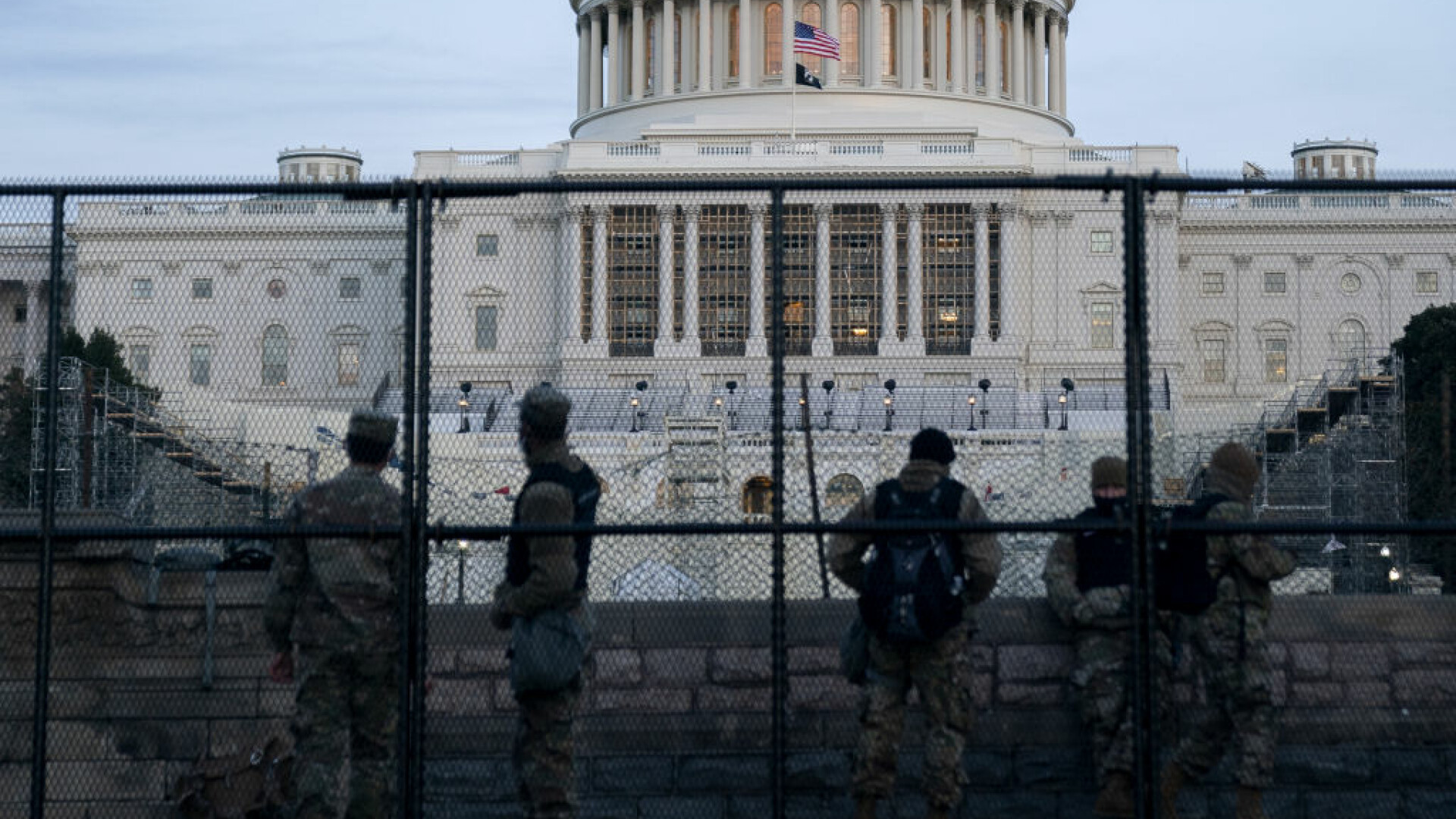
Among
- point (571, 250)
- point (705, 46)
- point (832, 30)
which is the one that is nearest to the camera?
point (571, 250)

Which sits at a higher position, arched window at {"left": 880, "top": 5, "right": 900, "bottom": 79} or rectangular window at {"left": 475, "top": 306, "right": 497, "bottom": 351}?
arched window at {"left": 880, "top": 5, "right": 900, "bottom": 79}

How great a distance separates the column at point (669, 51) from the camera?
96438 mm

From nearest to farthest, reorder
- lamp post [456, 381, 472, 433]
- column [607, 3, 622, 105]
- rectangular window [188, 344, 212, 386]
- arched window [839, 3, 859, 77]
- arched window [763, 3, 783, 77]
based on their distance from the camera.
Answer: rectangular window [188, 344, 212, 386] → lamp post [456, 381, 472, 433] → arched window [763, 3, 783, 77] → arched window [839, 3, 859, 77] → column [607, 3, 622, 105]

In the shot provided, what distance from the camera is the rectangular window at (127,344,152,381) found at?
10.6m

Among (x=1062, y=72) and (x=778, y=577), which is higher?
(x=1062, y=72)

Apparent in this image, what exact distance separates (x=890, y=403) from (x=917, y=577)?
298cm

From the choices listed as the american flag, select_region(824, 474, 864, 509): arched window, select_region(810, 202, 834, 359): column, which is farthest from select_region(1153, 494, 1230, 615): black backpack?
the american flag

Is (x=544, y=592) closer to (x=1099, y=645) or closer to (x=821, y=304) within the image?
(x=821, y=304)

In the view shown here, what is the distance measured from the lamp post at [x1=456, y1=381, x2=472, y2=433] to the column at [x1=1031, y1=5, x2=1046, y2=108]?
88958mm

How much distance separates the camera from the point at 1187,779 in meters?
10.8

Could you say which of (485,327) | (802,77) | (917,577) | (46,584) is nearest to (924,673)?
(917,577)

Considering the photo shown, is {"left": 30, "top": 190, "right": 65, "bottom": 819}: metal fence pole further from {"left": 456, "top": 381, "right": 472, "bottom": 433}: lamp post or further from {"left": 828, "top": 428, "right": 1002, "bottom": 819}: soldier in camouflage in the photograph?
{"left": 828, "top": 428, "right": 1002, "bottom": 819}: soldier in camouflage

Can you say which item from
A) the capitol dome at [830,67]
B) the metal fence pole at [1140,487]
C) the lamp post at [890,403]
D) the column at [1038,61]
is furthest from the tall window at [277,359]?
the column at [1038,61]

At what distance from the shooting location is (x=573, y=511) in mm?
10195
